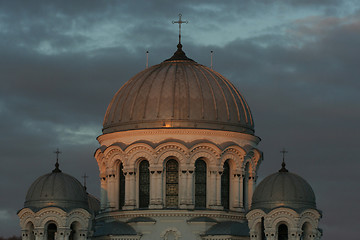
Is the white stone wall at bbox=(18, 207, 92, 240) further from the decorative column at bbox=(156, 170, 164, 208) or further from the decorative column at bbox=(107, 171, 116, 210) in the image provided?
the decorative column at bbox=(107, 171, 116, 210)

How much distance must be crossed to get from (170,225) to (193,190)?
298 centimetres

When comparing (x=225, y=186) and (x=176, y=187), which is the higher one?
(x=225, y=186)

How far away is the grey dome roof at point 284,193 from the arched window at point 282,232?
5.18ft

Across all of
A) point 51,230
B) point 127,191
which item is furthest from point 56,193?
point 127,191

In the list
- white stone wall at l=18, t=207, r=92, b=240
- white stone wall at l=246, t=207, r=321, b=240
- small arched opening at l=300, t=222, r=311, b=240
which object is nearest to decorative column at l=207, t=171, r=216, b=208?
white stone wall at l=246, t=207, r=321, b=240

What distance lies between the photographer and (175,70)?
334 ft

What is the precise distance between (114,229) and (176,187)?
525 cm

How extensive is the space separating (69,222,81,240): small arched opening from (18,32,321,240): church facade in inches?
2.6

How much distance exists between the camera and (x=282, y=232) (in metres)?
94.1

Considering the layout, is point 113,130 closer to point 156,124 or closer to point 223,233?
point 156,124

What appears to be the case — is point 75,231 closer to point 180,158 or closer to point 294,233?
point 180,158

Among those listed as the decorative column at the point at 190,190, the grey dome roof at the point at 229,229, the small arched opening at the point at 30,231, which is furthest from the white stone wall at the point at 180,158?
the small arched opening at the point at 30,231

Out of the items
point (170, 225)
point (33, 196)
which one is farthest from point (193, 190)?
point (33, 196)

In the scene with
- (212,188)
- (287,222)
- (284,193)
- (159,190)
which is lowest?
(287,222)
